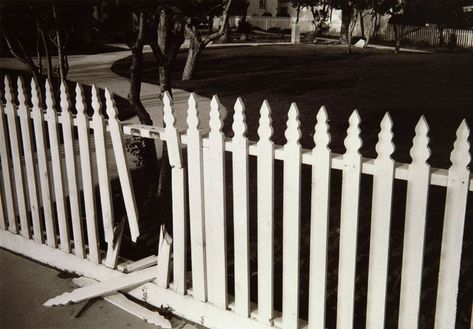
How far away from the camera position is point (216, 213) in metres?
3.12

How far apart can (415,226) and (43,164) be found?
2.71 meters

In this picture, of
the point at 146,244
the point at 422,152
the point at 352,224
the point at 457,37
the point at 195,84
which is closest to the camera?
the point at 422,152

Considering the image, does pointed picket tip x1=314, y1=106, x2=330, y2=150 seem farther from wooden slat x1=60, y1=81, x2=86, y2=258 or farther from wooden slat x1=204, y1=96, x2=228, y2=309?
wooden slat x1=60, y1=81, x2=86, y2=258

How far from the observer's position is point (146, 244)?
14.3ft

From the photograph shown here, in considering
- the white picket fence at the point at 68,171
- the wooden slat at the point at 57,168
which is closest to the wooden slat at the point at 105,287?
the white picket fence at the point at 68,171

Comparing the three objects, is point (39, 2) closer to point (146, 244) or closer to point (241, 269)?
point (146, 244)

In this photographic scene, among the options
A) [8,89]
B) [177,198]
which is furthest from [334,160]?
[8,89]

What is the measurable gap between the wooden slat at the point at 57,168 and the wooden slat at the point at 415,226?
2466 mm

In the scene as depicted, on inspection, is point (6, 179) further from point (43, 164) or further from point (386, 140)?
point (386, 140)

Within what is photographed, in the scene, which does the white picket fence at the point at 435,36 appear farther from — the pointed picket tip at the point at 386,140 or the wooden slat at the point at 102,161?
the pointed picket tip at the point at 386,140

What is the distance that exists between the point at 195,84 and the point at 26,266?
9900 millimetres

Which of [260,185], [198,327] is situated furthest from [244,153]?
[198,327]

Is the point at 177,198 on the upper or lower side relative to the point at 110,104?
lower

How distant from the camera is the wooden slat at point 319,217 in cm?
263
